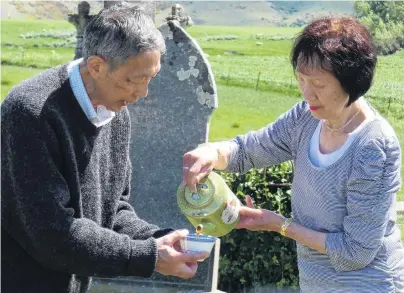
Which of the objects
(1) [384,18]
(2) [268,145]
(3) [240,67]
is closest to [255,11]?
(3) [240,67]

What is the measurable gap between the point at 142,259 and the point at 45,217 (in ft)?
1.18

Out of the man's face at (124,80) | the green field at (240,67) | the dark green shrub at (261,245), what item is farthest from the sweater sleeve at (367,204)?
the green field at (240,67)

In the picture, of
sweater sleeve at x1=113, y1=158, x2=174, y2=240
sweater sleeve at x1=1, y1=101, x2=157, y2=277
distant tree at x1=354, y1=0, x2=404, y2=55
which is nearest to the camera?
sweater sleeve at x1=1, y1=101, x2=157, y2=277

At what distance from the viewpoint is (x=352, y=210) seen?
2.90 metres

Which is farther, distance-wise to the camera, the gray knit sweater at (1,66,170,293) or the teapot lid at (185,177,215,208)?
the teapot lid at (185,177,215,208)

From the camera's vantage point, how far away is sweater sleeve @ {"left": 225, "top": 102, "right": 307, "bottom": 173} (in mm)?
3238

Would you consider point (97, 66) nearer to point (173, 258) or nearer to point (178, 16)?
point (173, 258)

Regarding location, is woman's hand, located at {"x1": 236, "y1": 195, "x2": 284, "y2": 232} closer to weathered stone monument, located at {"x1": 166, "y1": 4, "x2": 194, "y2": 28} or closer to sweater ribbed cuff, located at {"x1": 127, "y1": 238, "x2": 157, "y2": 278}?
sweater ribbed cuff, located at {"x1": 127, "y1": 238, "x2": 157, "y2": 278}

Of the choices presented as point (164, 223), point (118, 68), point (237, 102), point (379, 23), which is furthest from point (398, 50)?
point (118, 68)

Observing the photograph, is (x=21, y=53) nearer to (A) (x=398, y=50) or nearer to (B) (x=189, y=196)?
(A) (x=398, y=50)

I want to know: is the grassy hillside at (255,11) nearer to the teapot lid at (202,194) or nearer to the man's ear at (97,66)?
the teapot lid at (202,194)

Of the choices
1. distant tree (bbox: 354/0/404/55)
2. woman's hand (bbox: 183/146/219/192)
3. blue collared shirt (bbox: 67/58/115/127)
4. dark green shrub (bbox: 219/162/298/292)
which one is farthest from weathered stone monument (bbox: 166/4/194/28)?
distant tree (bbox: 354/0/404/55)

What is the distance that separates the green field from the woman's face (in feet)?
15.6

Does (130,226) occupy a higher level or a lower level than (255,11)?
higher
